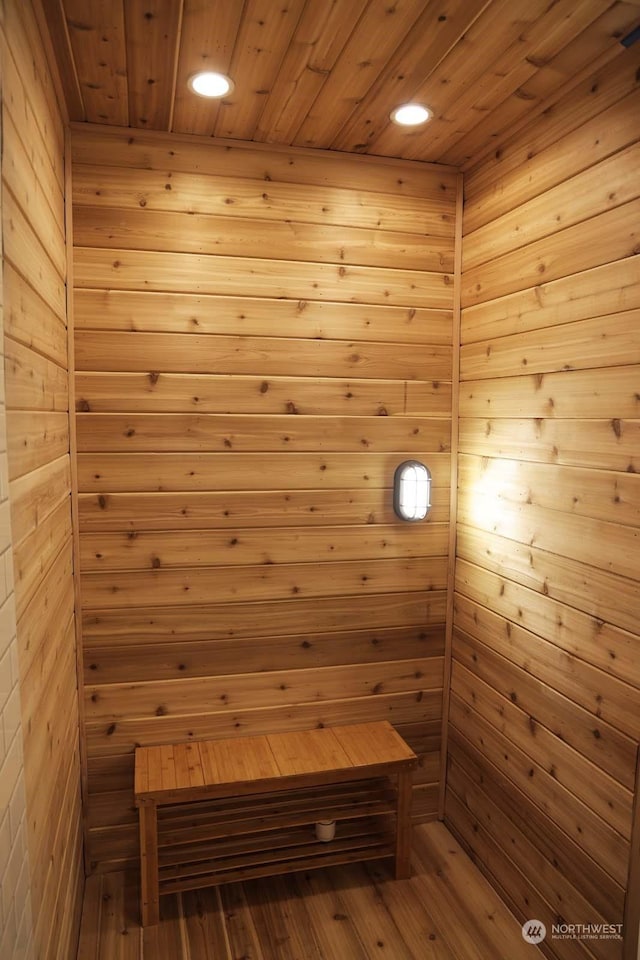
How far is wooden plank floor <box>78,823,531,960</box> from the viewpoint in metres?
2.13

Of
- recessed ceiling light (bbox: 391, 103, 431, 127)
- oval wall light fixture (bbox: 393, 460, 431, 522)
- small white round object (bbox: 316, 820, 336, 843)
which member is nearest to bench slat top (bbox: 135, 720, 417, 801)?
small white round object (bbox: 316, 820, 336, 843)

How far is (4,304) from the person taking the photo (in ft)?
4.11

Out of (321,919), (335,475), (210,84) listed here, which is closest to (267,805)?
(321,919)

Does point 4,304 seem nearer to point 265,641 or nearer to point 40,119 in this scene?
point 40,119

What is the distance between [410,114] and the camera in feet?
7.16

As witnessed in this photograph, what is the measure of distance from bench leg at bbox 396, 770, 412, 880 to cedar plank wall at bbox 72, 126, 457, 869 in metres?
0.33

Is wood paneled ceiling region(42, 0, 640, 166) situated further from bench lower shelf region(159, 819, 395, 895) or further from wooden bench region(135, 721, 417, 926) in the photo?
bench lower shelf region(159, 819, 395, 895)

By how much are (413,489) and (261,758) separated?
1.14 metres

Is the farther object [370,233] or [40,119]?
[370,233]

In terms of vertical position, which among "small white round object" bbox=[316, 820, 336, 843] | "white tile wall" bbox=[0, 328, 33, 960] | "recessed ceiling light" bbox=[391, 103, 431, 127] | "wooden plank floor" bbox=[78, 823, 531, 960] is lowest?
"wooden plank floor" bbox=[78, 823, 531, 960]

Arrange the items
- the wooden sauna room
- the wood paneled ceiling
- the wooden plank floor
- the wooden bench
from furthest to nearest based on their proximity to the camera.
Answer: the wooden bench → the wooden plank floor → the wooden sauna room → the wood paneled ceiling

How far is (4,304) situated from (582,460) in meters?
1.55

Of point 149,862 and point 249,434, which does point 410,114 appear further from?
point 149,862

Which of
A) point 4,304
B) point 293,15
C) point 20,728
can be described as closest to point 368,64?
point 293,15
